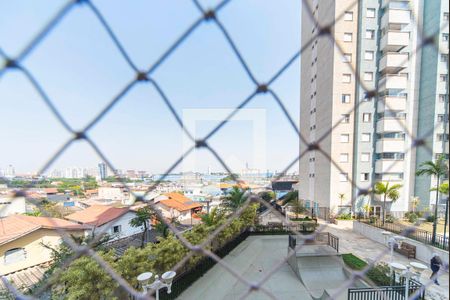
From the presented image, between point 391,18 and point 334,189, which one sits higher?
point 391,18

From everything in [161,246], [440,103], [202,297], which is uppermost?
[440,103]

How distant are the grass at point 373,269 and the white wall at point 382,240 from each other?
993 mm

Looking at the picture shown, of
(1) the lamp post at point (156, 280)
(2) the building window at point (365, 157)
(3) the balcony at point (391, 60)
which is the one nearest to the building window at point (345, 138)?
(2) the building window at point (365, 157)

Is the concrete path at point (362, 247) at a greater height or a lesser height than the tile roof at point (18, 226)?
lesser

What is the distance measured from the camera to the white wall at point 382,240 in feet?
16.4

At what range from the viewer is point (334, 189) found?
9.39 m

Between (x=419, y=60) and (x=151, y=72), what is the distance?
1275cm

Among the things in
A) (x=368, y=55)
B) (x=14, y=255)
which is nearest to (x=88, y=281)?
(x=14, y=255)

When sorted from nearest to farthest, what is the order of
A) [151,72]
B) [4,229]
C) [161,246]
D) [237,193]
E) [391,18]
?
[151,72] → [161,246] → [4,229] → [237,193] → [391,18]

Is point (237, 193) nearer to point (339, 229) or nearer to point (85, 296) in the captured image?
point (339, 229)

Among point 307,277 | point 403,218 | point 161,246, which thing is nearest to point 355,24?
point 403,218

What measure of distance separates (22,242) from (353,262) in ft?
28.8

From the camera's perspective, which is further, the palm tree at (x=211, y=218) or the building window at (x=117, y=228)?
the building window at (x=117, y=228)

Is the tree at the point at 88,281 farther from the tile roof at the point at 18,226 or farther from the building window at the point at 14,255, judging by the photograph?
the building window at the point at 14,255
